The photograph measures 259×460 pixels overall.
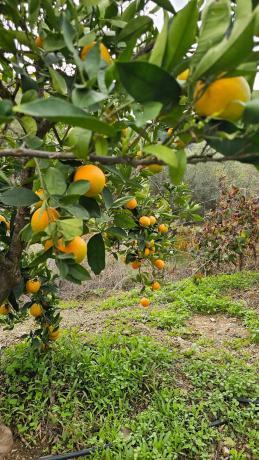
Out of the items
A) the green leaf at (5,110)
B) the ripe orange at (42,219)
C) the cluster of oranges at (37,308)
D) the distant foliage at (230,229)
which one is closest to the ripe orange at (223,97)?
the green leaf at (5,110)

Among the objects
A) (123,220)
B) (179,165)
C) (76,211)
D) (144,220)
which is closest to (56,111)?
(179,165)

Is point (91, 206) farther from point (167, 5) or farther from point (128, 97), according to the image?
point (167, 5)

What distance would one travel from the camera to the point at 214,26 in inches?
18.3

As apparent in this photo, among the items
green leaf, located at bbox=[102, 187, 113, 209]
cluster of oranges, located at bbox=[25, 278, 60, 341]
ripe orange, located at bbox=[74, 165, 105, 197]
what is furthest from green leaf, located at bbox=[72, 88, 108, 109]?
cluster of oranges, located at bbox=[25, 278, 60, 341]

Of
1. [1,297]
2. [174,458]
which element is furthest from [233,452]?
[1,297]

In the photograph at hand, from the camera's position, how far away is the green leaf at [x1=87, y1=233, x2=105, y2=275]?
0.98 metres

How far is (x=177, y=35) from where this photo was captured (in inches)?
19.3

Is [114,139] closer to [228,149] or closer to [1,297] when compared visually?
[228,149]

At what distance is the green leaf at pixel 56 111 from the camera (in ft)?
1.42

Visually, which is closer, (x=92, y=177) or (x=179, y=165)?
(x=179, y=165)

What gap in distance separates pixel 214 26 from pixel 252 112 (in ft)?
0.37

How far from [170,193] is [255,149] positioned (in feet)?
7.16

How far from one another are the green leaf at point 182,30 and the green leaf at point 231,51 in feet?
0.20

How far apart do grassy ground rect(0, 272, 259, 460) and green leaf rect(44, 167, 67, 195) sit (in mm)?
1458
